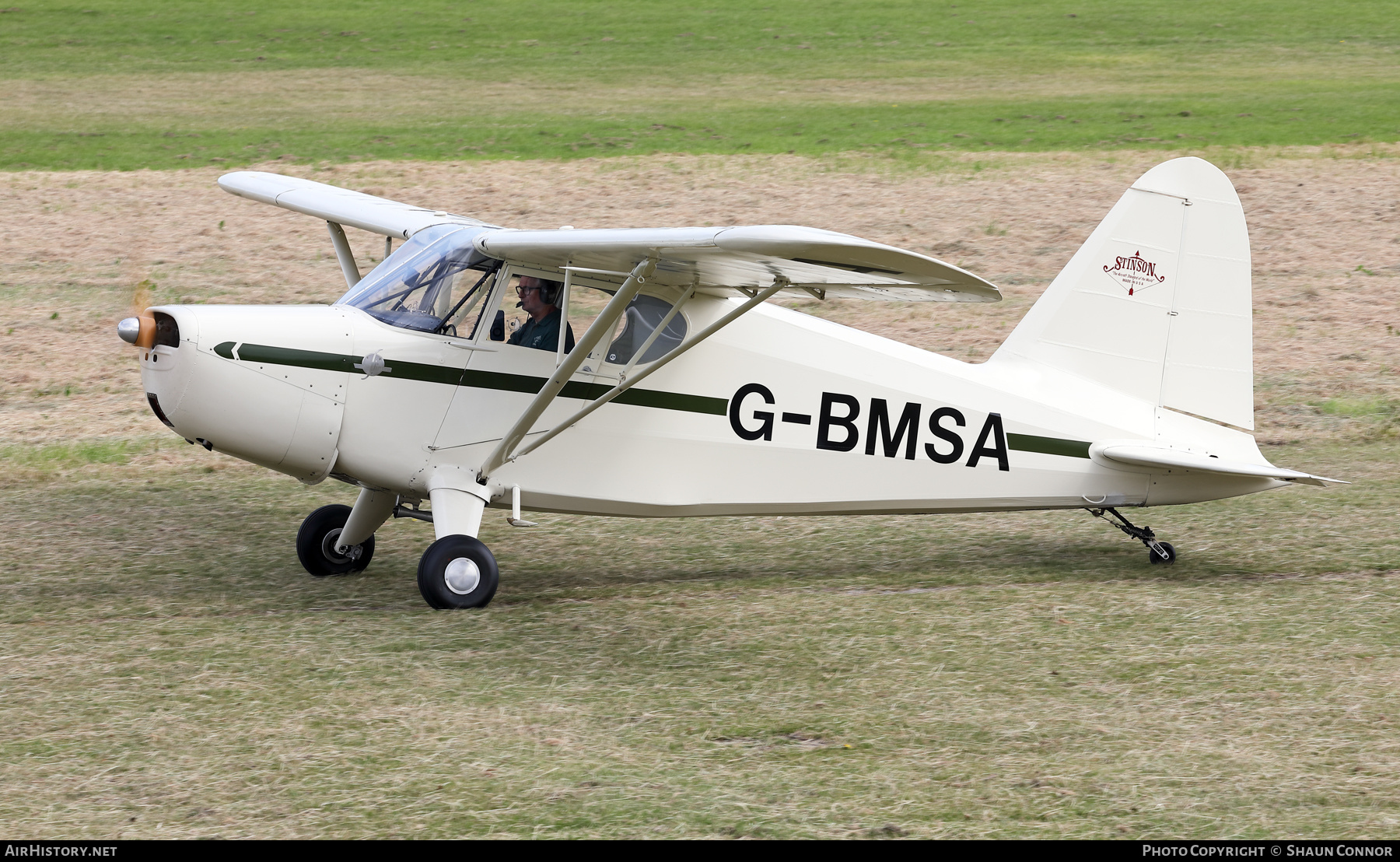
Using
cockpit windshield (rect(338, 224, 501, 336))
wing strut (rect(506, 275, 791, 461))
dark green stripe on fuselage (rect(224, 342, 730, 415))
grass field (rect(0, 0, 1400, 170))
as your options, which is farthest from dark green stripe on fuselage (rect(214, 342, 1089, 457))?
grass field (rect(0, 0, 1400, 170))

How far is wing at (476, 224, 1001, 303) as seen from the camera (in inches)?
277

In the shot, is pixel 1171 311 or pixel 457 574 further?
pixel 1171 311

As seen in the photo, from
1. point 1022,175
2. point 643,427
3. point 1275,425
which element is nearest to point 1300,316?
point 1275,425

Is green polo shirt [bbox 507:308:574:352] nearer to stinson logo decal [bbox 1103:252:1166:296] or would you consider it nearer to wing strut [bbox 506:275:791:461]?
wing strut [bbox 506:275:791:461]

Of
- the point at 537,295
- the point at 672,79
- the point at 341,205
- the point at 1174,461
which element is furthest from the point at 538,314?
the point at 672,79

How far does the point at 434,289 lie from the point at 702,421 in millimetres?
1905

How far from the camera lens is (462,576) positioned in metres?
8.58

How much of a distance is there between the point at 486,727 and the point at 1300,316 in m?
15.4

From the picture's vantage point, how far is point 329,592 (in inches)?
362

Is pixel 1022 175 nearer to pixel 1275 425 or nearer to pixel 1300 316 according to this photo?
pixel 1300 316

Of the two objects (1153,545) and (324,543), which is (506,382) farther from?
(1153,545)

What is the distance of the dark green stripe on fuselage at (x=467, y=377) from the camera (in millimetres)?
8336

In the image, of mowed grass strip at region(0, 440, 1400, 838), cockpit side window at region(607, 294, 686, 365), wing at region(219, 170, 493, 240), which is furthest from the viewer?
wing at region(219, 170, 493, 240)

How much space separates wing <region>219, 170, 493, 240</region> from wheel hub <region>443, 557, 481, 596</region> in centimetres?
234
